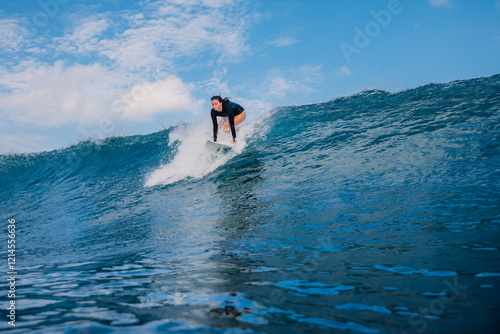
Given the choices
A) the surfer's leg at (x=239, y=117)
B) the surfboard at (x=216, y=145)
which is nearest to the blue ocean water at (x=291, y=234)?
the surfboard at (x=216, y=145)

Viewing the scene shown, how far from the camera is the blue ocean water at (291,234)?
184cm

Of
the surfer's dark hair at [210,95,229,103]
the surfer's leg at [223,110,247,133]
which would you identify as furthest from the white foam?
the surfer's dark hair at [210,95,229,103]

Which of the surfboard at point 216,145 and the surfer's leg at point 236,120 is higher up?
the surfer's leg at point 236,120

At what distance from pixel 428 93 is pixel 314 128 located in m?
4.88

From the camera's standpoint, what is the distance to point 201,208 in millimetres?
6344

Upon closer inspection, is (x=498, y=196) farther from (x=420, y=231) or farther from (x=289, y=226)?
(x=289, y=226)

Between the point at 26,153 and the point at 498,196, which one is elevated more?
the point at 26,153

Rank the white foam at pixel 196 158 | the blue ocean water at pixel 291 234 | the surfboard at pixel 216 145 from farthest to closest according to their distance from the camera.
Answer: the surfboard at pixel 216 145
the white foam at pixel 196 158
the blue ocean water at pixel 291 234

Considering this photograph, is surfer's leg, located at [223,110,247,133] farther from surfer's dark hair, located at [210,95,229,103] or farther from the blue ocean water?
surfer's dark hair, located at [210,95,229,103]

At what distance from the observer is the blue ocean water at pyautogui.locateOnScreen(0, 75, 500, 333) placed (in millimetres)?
1839

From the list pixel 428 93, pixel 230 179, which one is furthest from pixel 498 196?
pixel 428 93

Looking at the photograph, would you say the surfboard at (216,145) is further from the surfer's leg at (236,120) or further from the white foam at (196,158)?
the surfer's leg at (236,120)

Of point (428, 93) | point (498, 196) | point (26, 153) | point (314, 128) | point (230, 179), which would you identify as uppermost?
point (26, 153)

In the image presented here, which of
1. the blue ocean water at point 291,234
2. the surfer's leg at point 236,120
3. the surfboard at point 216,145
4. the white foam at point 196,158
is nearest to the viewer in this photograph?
the blue ocean water at point 291,234
